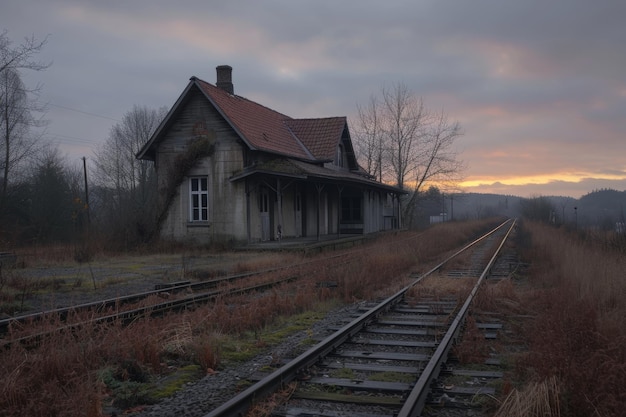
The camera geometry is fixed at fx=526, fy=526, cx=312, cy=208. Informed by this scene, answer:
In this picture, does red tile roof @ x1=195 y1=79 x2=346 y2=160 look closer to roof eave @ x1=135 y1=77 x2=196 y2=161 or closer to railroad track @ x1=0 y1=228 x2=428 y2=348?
roof eave @ x1=135 y1=77 x2=196 y2=161

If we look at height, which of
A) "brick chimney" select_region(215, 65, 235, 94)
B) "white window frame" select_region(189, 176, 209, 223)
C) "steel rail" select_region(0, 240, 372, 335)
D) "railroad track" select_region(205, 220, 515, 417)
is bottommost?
"railroad track" select_region(205, 220, 515, 417)

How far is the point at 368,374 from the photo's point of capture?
18.6 feet

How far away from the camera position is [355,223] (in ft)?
108

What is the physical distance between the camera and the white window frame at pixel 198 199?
78.6ft

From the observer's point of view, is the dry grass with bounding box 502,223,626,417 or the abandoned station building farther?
the abandoned station building

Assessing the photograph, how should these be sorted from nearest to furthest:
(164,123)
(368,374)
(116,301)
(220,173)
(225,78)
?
1. (368,374)
2. (116,301)
3. (220,173)
4. (164,123)
5. (225,78)

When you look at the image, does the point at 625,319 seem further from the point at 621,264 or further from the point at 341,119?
the point at 341,119

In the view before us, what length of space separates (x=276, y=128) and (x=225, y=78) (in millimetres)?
4170

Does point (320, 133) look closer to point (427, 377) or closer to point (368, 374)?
point (368, 374)

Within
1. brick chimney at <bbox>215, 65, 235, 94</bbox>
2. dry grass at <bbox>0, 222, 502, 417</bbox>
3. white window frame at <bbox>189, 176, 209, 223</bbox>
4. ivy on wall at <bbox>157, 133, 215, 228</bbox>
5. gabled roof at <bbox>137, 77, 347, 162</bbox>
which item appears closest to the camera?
dry grass at <bbox>0, 222, 502, 417</bbox>

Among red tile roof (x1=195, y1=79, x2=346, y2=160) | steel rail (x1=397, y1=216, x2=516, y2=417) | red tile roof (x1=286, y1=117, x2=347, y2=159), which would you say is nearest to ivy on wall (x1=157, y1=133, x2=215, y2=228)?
red tile roof (x1=195, y1=79, x2=346, y2=160)

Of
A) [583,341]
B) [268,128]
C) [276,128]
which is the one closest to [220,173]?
[268,128]

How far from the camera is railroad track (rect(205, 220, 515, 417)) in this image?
461cm

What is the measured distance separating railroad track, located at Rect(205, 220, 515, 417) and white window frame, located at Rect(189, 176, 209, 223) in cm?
1661
